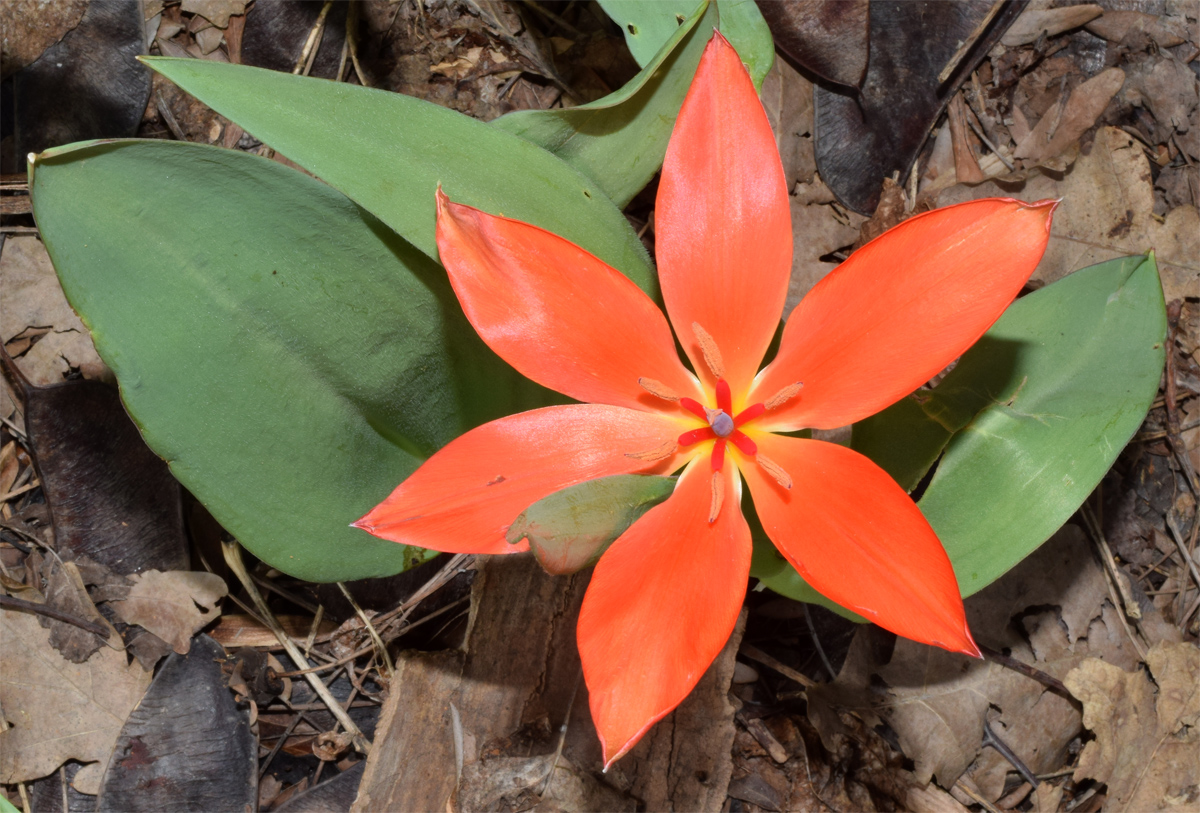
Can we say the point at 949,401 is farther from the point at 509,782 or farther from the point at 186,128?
the point at 186,128

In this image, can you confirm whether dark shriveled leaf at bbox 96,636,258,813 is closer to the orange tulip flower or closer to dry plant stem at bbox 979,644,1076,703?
the orange tulip flower

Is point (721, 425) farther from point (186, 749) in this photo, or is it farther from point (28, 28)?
point (28, 28)

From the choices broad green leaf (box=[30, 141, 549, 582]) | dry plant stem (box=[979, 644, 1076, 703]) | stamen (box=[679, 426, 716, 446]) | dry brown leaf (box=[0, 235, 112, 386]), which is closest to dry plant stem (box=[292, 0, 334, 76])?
dry brown leaf (box=[0, 235, 112, 386])

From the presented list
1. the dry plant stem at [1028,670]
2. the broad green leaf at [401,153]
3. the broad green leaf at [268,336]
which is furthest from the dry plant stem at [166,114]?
the dry plant stem at [1028,670]

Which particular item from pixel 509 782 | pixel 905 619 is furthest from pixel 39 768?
pixel 905 619

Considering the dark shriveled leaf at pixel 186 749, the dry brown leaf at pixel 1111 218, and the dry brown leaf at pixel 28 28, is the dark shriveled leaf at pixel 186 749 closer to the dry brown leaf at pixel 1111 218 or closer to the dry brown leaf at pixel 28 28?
the dry brown leaf at pixel 28 28

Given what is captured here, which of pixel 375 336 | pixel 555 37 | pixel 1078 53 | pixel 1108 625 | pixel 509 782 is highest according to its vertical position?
pixel 1078 53
